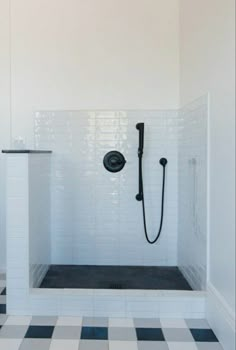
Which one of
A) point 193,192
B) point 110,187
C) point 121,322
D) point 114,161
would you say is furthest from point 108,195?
point 121,322

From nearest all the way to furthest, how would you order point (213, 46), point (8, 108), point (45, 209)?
point (213, 46) → point (45, 209) → point (8, 108)

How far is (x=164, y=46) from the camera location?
10.6ft

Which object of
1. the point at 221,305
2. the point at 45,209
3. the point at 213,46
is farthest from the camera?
the point at 45,209

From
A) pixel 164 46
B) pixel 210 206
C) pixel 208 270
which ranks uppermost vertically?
pixel 164 46

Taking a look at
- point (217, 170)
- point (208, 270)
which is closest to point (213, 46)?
point (217, 170)

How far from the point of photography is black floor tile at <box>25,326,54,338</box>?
2170 mm

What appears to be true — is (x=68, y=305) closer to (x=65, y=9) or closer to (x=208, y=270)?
(x=208, y=270)

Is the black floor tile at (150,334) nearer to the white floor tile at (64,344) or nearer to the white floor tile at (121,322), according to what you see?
the white floor tile at (121,322)

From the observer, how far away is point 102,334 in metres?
2.20

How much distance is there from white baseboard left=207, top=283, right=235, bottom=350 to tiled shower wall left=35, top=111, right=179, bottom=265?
0.98 meters

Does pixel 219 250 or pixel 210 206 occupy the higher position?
pixel 210 206

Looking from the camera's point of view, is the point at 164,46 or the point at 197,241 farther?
the point at 164,46

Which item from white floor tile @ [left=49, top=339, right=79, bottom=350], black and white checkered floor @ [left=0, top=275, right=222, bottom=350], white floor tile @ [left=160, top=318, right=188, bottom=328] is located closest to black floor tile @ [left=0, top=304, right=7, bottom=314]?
black and white checkered floor @ [left=0, top=275, right=222, bottom=350]

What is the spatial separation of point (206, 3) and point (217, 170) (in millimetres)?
1096
